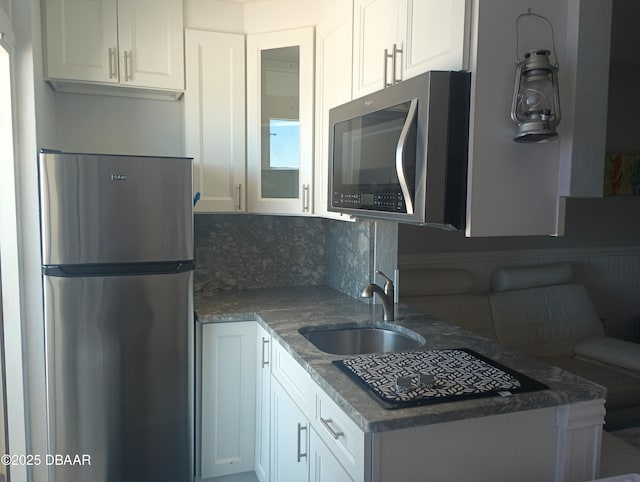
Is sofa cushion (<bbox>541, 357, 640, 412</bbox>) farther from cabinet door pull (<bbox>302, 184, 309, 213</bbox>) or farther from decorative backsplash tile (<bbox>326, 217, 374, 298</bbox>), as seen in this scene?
cabinet door pull (<bbox>302, 184, 309, 213</bbox>)

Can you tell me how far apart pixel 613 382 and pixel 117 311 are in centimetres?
288

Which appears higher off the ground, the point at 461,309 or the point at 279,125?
the point at 279,125

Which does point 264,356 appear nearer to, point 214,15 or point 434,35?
point 434,35

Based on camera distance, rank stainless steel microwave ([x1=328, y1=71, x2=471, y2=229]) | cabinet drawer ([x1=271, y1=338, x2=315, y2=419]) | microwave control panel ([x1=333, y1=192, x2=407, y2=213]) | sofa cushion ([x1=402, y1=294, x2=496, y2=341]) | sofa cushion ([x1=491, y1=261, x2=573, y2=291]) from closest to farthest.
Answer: stainless steel microwave ([x1=328, y1=71, x2=471, y2=229])
microwave control panel ([x1=333, y1=192, x2=407, y2=213])
cabinet drawer ([x1=271, y1=338, x2=315, y2=419])
sofa cushion ([x1=402, y1=294, x2=496, y2=341])
sofa cushion ([x1=491, y1=261, x2=573, y2=291])

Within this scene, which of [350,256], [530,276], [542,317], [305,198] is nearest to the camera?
[305,198]

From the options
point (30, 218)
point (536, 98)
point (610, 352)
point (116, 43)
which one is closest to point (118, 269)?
point (30, 218)

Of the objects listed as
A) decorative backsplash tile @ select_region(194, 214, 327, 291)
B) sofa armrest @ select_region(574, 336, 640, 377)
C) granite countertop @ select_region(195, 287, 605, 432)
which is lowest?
sofa armrest @ select_region(574, 336, 640, 377)

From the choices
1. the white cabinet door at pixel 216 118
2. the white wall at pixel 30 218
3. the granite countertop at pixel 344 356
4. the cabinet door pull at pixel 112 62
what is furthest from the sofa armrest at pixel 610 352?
the cabinet door pull at pixel 112 62

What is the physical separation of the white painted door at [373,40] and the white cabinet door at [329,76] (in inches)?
2.7

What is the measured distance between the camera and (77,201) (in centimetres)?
208

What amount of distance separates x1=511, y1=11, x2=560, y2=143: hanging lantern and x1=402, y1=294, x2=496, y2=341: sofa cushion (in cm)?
201

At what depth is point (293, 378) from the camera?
1.91 m

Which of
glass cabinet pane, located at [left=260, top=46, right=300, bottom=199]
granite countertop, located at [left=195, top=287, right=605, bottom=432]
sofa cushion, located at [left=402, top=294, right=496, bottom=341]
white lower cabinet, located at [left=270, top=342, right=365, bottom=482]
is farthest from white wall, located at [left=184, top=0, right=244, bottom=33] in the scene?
sofa cushion, located at [left=402, top=294, right=496, bottom=341]

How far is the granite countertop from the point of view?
1.28m
